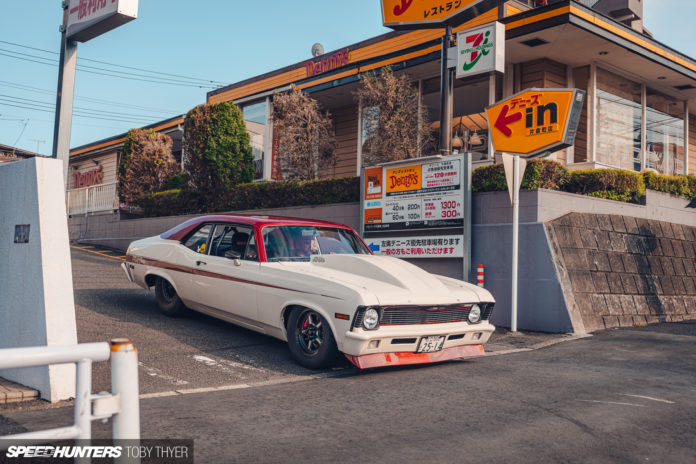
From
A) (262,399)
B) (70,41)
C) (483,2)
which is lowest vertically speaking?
(262,399)

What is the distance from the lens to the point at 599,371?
258 inches

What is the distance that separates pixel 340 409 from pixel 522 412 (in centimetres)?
142

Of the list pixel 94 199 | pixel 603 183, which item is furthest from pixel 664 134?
pixel 94 199

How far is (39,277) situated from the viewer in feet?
16.9

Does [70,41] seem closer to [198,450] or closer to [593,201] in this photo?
[198,450]

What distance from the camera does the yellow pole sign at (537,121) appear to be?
10492 millimetres

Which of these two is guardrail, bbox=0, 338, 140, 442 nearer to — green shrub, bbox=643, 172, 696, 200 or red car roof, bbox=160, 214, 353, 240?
red car roof, bbox=160, 214, 353, 240

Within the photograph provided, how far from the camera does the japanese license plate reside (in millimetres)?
6348

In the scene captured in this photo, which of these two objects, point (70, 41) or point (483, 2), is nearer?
point (70, 41)

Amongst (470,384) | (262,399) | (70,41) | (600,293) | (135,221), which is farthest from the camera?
(135,221)

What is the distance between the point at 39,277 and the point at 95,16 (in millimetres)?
2673

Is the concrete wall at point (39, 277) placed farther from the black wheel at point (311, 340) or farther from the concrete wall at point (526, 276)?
the concrete wall at point (526, 276)

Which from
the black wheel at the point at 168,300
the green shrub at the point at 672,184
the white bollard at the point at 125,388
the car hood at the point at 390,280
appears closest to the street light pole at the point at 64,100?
the car hood at the point at 390,280

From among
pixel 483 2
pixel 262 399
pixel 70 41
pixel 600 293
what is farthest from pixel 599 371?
pixel 483 2
